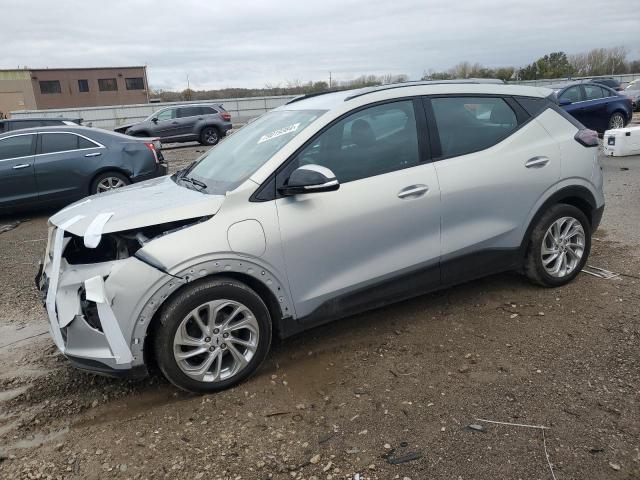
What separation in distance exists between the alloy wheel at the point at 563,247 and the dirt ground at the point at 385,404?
0.23 meters

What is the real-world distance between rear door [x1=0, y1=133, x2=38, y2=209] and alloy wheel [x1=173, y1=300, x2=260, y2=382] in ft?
21.9

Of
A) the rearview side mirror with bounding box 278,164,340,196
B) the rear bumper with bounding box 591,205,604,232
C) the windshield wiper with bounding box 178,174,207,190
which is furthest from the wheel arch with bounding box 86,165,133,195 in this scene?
the rear bumper with bounding box 591,205,604,232

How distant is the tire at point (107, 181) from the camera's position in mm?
8656

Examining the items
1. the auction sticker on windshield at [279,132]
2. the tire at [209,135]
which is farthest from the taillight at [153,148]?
the tire at [209,135]

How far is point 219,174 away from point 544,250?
2.73 meters

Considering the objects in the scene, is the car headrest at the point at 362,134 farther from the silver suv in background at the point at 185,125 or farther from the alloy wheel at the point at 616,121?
the silver suv in background at the point at 185,125

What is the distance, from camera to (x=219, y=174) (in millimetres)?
3715

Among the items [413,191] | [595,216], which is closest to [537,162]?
[595,216]

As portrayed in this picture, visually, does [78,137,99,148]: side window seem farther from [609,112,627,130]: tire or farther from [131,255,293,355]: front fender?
[609,112,627,130]: tire

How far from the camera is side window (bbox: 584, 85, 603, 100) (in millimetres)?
14461

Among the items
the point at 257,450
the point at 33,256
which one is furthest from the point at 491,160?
the point at 33,256

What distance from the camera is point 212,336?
3.12m

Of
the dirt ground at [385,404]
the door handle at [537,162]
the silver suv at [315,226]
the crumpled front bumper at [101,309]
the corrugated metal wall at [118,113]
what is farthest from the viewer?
the corrugated metal wall at [118,113]

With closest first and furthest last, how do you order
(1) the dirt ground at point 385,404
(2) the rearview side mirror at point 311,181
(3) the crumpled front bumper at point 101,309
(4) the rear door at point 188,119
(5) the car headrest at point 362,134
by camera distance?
(1) the dirt ground at point 385,404
(3) the crumpled front bumper at point 101,309
(2) the rearview side mirror at point 311,181
(5) the car headrest at point 362,134
(4) the rear door at point 188,119
